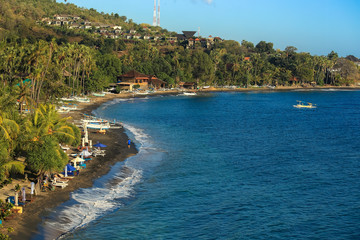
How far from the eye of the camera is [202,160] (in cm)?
4862

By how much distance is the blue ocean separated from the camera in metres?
28.1

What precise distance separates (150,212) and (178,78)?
141 metres

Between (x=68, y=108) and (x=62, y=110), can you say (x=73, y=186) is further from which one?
(x=68, y=108)

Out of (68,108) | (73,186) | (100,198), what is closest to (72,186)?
(73,186)

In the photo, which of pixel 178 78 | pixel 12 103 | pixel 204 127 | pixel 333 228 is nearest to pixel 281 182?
pixel 333 228

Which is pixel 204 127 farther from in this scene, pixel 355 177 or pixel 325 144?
pixel 355 177

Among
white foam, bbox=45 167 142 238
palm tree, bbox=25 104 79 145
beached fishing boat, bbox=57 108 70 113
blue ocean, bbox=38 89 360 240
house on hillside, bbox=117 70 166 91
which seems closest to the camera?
white foam, bbox=45 167 142 238

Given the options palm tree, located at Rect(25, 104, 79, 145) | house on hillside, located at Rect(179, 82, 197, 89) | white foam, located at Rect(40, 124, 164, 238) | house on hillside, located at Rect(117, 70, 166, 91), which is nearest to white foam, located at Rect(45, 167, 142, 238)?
white foam, located at Rect(40, 124, 164, 238)

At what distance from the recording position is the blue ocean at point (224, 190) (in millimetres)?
28078

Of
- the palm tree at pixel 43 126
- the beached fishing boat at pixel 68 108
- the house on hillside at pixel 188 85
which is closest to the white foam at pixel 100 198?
the palm tree at pixel 43 126

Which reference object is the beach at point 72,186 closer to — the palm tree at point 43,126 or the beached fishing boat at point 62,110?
the palm tree at point 43,126

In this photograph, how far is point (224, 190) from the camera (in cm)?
3675

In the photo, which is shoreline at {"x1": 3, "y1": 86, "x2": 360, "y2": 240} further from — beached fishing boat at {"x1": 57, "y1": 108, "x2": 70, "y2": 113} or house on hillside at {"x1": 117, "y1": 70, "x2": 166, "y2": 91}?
house on hillside at {"x1": 117, "y1": 70, "x2": 166, "y2": 91}

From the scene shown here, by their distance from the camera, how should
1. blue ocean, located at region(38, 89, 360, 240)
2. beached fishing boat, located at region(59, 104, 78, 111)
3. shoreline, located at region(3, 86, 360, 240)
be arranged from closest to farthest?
shoreline, located at region(3, 86, 360, 240), blue ocean, located at region(38, 89, 360, 240), beached fishing boat, located at region(59, 104, 78, 111)
